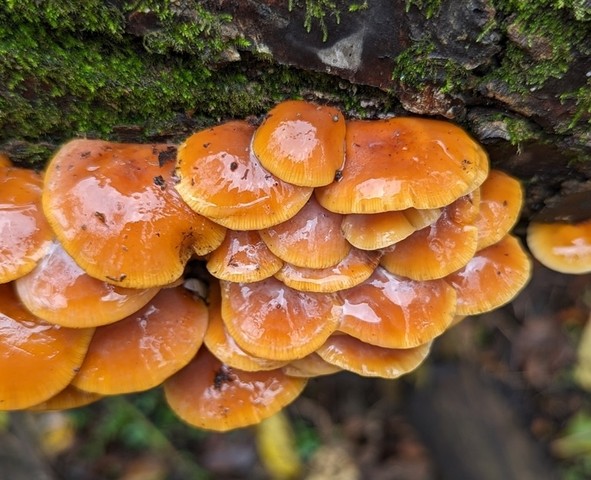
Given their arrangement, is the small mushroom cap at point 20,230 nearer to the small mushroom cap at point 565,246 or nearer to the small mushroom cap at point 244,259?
the small mushroom cap at point 244,259

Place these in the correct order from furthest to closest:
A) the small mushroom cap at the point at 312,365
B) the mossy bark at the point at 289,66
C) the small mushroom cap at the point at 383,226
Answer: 1. the small mushroom cap at the point at 312,365
2. the small mushroom cap at the point at 383,226
3. the mossy bark at the point at 289,66

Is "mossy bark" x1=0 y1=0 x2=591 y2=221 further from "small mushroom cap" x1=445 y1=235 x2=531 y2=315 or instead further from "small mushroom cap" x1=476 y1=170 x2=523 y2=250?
→ "small mushroom cap" x1=445 y1=235 x2=531 y2=315

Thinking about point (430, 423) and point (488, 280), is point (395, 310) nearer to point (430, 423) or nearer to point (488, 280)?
point (488, 280)

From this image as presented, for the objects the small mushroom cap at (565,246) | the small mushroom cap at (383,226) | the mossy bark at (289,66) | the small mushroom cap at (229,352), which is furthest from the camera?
the small mushroom cap at (565,246)

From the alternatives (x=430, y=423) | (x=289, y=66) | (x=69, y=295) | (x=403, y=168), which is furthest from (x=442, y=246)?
(x=430, y=423)

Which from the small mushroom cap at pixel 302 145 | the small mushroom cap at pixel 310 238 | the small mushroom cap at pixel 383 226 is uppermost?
the small mushroom cap at pixel 302 145

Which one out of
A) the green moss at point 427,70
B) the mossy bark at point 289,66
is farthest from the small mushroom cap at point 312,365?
the green moss at point 427,70

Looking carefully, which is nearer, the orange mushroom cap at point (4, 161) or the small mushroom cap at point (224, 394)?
the orange mushroom cap at point (4, 161)
